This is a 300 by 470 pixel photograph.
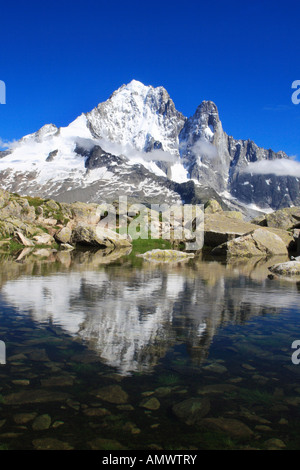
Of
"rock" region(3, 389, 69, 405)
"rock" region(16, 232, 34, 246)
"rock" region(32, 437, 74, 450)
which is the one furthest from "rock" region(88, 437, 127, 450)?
"rock" region(16, 232, 34, 246)

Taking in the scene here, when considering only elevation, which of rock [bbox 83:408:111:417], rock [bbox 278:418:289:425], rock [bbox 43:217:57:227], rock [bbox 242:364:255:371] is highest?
rock [bbox 43:217:57:227]

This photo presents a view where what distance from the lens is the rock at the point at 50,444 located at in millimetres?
6594

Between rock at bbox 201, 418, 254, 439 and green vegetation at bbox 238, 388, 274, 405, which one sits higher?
green vegetation at bbox 238, 388, 274, 405

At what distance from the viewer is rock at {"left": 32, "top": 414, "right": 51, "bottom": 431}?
7.12 meters

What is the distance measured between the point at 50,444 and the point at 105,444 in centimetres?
97

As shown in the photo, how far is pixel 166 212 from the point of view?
92.4 meters

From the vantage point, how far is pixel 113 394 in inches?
336

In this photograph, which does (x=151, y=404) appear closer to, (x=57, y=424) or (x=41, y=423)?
(x=57, y=424)

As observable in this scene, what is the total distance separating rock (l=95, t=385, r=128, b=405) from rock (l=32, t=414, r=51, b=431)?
4.30 ft

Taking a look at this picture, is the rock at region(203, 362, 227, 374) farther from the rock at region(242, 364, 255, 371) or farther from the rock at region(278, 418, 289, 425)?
the rock at region(278, 418, 289, 425)

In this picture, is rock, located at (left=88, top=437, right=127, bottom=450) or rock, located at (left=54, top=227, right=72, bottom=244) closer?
rock, located at (left=88, top=437, right=127, bottom=450)

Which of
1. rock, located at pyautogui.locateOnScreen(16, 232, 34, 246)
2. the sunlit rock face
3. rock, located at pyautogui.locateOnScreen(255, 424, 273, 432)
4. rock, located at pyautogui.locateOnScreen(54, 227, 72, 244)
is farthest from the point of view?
rock, located at pyautogui.locateOnScreen(54, 227, 72, 244)
